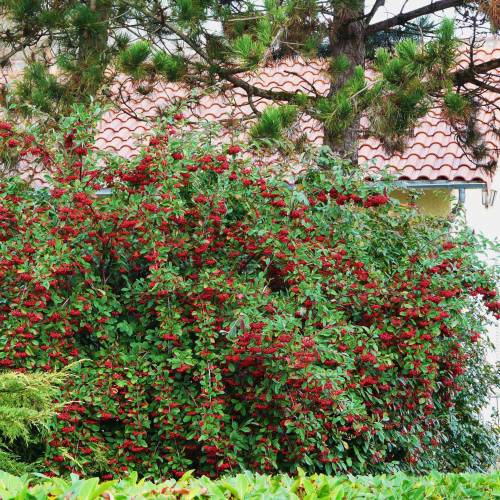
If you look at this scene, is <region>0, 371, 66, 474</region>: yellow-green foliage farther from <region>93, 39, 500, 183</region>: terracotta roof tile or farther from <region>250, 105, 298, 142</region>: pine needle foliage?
<region>93, 39, 500, 183</region>: terracotta roof tile

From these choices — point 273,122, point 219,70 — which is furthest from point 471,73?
point 273,122

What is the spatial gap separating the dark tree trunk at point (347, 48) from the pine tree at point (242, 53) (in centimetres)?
1

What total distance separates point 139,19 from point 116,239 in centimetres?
296

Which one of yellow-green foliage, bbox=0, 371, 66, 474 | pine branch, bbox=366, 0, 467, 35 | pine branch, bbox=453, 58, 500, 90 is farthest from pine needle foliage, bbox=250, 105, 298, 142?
yellow-green foliage, bbox=0, 371, 66, 474

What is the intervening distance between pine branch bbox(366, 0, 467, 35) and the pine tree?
0.04 ft

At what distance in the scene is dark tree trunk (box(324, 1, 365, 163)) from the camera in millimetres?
7621

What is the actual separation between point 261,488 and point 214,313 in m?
1.76

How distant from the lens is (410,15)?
26.9ft

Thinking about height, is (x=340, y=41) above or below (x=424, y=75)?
above

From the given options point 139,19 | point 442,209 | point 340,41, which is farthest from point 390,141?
point 442,209

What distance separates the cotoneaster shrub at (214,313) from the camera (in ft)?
15.7

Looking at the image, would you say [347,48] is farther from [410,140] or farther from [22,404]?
[22,404]

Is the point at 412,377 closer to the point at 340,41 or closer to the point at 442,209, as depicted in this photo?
the point at 340,41

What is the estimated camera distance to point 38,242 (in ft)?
16.5
